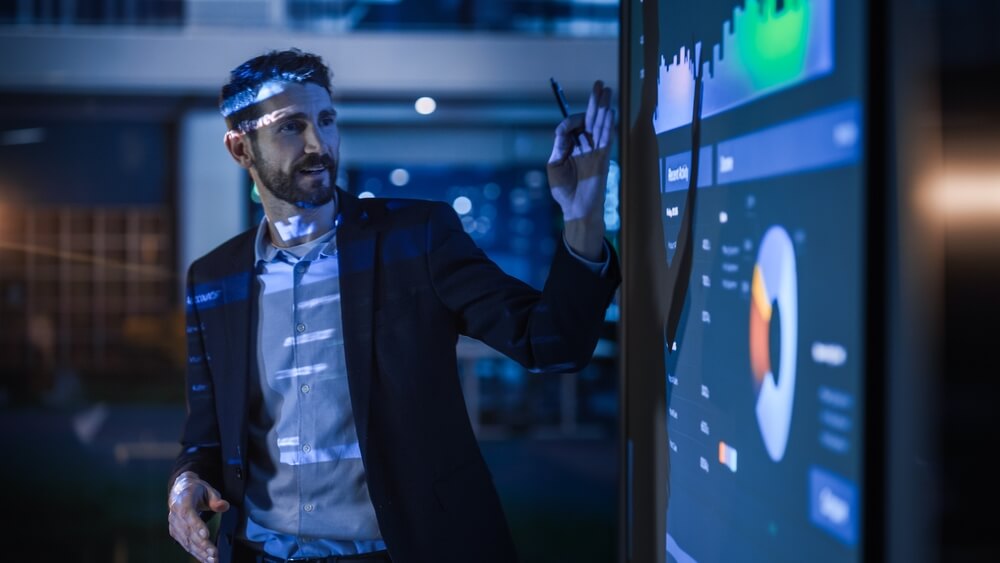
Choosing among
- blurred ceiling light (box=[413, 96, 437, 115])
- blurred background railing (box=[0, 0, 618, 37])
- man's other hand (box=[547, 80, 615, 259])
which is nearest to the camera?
man's other hand (box=[547, 80, 615, 259])

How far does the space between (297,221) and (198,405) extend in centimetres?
41

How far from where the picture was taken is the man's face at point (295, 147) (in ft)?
5.74

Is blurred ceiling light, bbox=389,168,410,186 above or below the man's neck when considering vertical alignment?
above

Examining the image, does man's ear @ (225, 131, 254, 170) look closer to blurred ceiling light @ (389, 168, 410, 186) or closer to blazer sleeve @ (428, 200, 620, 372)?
blazer sleeve @ (428, 200, 620, 372)

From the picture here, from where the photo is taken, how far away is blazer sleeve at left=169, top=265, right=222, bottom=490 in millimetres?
1849

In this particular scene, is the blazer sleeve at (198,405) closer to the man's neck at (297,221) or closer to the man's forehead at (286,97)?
the man's neck at (297,221)

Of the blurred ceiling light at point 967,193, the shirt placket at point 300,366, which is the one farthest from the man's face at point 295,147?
the blurred ceiling light at point 967,193

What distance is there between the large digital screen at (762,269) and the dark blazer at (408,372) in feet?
1.22

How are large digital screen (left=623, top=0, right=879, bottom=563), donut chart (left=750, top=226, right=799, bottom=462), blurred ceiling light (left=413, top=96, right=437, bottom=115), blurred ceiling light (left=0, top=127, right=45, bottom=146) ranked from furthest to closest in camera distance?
1. blurred ceiling light (left=0, top=127, right=45, bottom=146)
2. blurred ceiling light (left=413, top=96, right=437, bottom=115)
3. donut chart (left=750, top=226, right=799, bottom=462)
4. large digital screen (left=623, top=0, right=879, bottom=563)

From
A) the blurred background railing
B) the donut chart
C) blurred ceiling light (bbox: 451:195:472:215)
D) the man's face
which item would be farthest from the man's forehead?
blurred ceiling light (bbox: 451:195:472:215)

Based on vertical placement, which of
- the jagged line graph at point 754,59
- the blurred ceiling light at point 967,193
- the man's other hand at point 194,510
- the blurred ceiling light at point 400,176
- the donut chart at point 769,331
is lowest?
the man's other hand at point 194,510

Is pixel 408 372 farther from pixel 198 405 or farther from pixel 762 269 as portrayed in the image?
pixel 762 269

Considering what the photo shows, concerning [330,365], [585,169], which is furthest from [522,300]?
[330,365]

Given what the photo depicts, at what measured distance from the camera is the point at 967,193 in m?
0.68
